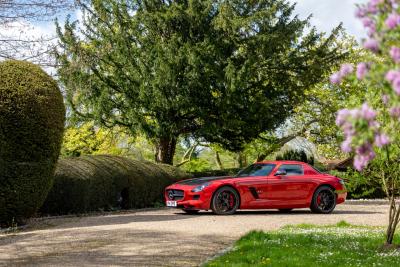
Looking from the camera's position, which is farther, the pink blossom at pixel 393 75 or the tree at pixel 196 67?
the tree at pixel 196 67

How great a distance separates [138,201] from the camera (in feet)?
69.5

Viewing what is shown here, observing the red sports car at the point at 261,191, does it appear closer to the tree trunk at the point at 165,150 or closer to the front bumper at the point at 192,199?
the front bumper at the point at 192,199

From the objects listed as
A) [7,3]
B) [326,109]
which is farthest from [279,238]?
[326,109]

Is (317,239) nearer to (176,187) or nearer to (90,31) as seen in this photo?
(176,187)

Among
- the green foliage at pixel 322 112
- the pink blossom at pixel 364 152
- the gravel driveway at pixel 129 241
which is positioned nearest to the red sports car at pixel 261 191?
the gravel driveway at pixel 129 241

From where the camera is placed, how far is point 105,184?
19.0 meters

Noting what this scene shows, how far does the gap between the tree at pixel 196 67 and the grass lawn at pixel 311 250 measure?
14381mm

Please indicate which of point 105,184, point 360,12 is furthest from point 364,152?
point 105,184

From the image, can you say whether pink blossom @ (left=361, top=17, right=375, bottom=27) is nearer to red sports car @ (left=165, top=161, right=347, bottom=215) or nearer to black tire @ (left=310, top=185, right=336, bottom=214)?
red sports car @ (left=165, top=161, right=347, bottom=215)

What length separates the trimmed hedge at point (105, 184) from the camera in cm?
1703

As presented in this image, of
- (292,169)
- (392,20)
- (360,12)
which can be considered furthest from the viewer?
(292,169)

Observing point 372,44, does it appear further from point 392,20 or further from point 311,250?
point 311,250

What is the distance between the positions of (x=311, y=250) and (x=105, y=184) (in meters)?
11.0

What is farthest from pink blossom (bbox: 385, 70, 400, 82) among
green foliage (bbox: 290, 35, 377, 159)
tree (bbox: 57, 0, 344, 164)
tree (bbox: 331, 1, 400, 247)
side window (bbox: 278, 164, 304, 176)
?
green foliage (bbox: 290, 35, 377, 159)
